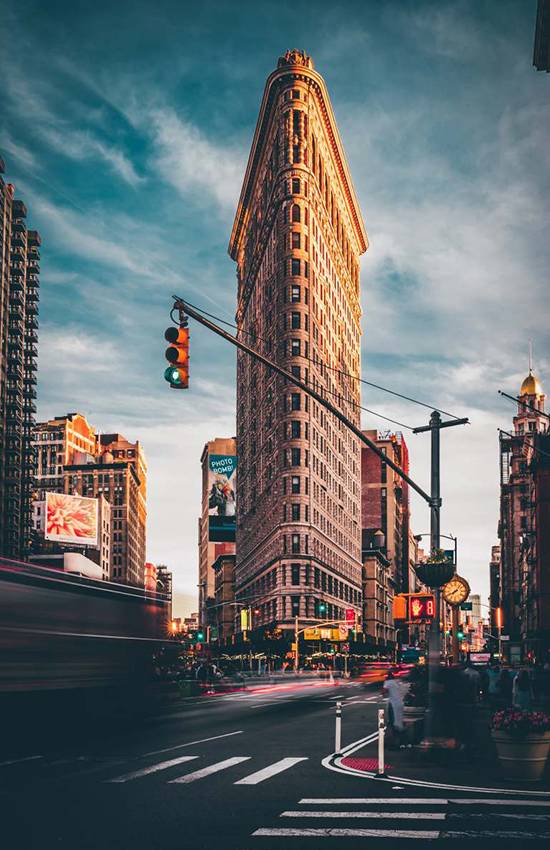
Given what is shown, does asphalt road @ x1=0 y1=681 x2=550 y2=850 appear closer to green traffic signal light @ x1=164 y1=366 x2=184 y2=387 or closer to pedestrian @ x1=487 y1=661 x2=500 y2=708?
green traffic signal light @ x1=164 y1=366 x2=184 y2=387

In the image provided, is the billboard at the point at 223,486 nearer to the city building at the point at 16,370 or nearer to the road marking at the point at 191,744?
the city building at the point at 16,370

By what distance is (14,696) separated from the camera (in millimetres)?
20562

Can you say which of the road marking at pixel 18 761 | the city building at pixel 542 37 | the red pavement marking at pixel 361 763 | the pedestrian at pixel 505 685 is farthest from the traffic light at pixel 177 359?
the pedestrian at pixel 505 685

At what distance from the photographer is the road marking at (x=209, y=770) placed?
16.6m

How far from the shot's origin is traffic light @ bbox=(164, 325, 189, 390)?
47.9 feet

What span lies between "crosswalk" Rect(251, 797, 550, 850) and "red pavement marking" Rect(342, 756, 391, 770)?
4.23m

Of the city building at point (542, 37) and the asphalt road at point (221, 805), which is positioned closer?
the asphalt road at point (221, 805)

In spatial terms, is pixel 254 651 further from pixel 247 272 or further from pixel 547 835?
pixel 547 835

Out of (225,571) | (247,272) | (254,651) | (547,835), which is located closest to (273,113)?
(247,272)

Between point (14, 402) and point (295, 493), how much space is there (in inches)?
1689

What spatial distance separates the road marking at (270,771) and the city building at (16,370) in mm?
106927

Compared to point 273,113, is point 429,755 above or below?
below

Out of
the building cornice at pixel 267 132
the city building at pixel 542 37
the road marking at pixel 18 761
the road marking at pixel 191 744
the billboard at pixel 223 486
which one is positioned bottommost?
the road marking at pixel 191 744

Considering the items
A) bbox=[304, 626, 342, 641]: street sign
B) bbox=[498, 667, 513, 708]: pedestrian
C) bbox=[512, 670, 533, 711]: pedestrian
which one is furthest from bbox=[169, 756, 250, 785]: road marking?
bbox=[304, 626, 342, 641]: street sign
